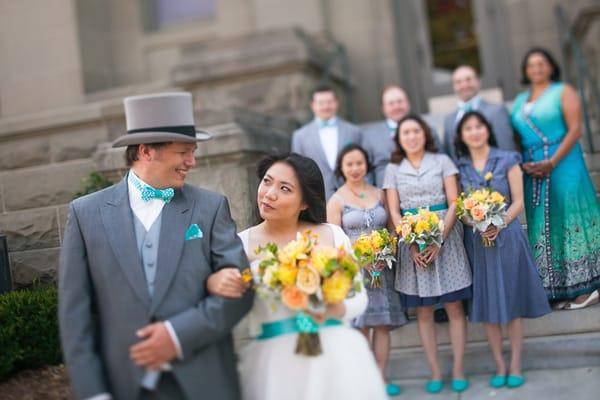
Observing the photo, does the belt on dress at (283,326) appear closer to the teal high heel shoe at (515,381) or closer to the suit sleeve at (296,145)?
the teal high heel shoe at (515,381)

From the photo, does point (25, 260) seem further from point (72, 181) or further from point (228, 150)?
point (228, 150)

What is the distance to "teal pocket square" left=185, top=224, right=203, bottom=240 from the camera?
3.29m

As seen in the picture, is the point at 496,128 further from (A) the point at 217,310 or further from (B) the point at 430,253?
(A) the point at 217,310

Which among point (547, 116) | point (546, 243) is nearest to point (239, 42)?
point (547, 116)

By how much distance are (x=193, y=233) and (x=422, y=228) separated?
6.92ft

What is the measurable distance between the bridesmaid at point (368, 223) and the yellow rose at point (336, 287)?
2.05 m

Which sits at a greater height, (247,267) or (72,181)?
(72,181)

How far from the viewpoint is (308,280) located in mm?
3172

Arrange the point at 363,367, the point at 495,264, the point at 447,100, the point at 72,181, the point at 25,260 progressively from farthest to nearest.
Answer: the point at 447,100 < the point at 72,181 < the point at 25,260 < the point at 495,264 < the point at 363,367

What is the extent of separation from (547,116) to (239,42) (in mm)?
4329

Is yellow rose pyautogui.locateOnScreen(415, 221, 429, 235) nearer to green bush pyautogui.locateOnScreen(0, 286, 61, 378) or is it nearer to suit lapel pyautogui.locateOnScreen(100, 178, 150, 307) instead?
suit lapel pyautogui.locateOnScreen(100, 178, 150, 307)

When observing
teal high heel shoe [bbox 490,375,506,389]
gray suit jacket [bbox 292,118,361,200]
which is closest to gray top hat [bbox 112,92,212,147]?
teal high heel shoe [bbox 490,375,506,389]

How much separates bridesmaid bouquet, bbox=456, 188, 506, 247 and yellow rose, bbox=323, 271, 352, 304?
6.43ft

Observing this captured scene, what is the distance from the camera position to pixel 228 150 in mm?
5809
